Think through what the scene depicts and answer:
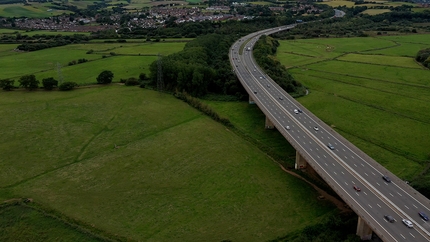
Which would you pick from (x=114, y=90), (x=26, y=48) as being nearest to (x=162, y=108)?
(x=114, y=90)

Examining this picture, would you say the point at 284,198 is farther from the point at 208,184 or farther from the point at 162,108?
the point at 162,108

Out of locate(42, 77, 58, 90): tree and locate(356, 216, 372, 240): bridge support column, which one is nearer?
locate(356, 216, 372, 240): bridge support column

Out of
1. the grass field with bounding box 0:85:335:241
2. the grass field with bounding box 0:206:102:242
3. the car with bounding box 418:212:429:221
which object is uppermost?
the car with bounding box 418:212:429:221

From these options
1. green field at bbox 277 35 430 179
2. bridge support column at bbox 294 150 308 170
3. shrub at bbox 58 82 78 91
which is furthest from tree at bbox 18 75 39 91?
bridge support column at bbox 294 150 308 170

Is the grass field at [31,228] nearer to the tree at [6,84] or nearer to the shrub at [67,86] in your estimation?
the shrub at [67,86]

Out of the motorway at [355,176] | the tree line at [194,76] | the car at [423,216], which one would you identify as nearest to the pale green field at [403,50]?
the tree line at [194,76]

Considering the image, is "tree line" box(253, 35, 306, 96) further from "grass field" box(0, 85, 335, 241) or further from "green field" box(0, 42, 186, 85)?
"green field" box(0, 42, 186, 85)
